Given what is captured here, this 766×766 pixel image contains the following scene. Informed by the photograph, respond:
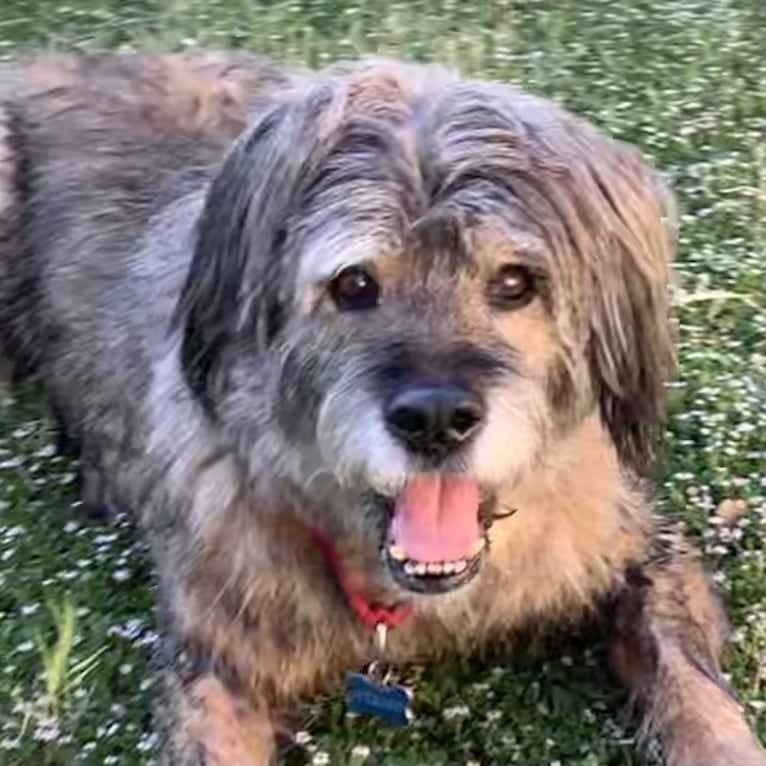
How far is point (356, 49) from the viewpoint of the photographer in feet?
22.7

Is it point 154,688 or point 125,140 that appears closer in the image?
point 154,688

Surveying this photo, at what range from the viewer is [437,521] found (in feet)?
11.9

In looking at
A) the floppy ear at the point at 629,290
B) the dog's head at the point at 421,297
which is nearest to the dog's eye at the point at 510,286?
the dog's head at the point at 421,297

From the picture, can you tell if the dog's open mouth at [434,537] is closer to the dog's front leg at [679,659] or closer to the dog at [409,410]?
the dog at [409,410]

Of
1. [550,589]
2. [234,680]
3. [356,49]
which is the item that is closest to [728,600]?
[550,589]

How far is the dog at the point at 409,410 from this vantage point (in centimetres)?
348

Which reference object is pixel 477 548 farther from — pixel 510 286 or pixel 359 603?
pixel 510 286

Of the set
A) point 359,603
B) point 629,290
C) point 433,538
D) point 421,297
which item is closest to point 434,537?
point 433,538

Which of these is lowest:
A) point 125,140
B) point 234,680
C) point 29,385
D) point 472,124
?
point 29,385

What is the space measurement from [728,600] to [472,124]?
129 centimetres

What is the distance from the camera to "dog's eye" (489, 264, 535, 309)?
11.5 ft

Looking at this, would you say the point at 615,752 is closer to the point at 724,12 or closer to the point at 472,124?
the point at 472,124

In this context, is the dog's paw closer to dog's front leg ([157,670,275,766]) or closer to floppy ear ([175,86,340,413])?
dog's front leg ([157,670,275,766])

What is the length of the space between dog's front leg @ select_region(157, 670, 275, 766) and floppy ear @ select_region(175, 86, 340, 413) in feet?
1.86
